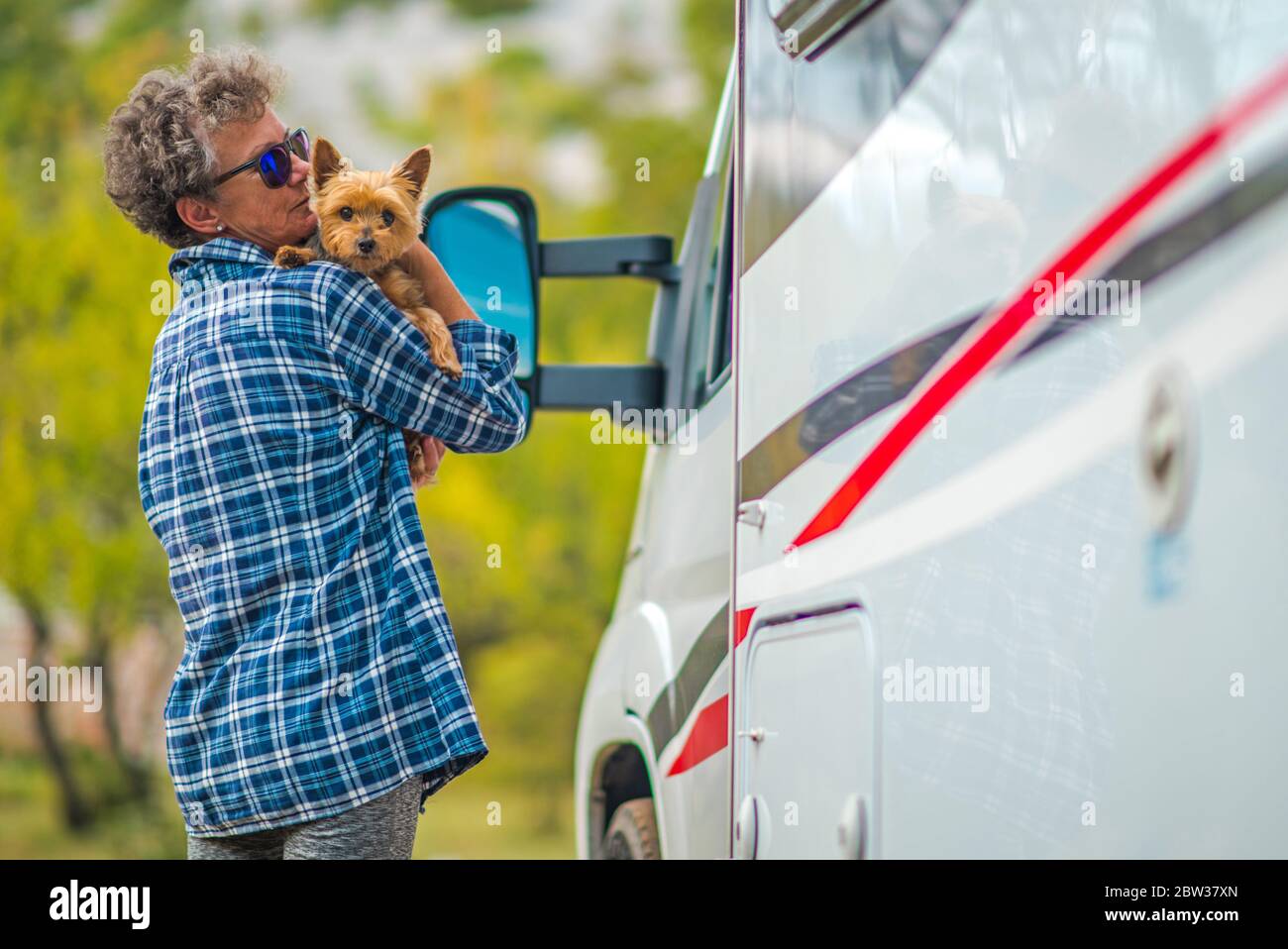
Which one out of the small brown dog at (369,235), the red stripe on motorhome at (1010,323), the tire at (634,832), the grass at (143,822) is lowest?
the grass at (143,822)

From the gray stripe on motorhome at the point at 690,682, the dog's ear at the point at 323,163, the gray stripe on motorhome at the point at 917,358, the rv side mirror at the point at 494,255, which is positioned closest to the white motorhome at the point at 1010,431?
the gray stripe on motorhome at the point at 917,358

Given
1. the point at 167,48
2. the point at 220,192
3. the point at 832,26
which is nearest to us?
the point at 832,26

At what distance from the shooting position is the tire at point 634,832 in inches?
125

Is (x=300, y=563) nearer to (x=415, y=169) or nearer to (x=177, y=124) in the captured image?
(x=177, y=124)

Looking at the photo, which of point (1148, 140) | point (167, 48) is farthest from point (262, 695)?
point (167, 48)

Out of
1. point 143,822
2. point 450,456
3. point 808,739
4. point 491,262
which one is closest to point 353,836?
point 808,739

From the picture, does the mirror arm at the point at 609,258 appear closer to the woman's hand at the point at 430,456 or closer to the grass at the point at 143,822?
the woman's hand at the point at 430,456

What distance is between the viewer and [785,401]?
202 cm

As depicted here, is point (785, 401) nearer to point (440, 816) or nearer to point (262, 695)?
point (262, 695)

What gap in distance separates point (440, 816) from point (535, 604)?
2.33m

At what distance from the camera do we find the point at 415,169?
8.50 feet

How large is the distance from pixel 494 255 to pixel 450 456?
9.81 meters

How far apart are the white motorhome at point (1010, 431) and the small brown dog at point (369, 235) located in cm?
57

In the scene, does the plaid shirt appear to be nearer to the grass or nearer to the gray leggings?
the gray leggings
